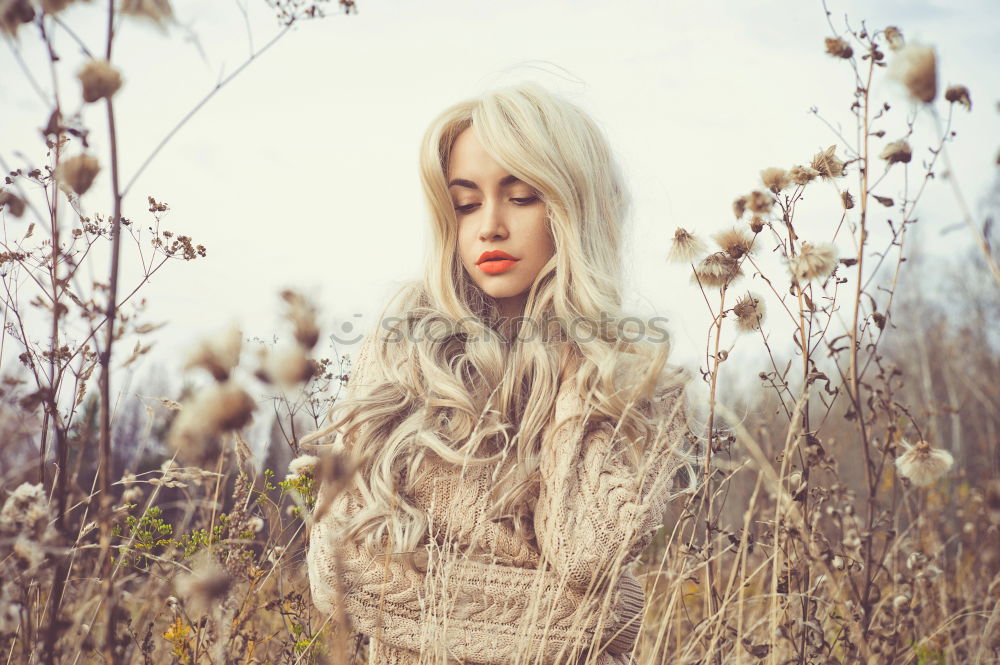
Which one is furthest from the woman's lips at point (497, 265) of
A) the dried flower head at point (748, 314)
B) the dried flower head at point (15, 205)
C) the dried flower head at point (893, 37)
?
the dried flower head at point (15, 205)

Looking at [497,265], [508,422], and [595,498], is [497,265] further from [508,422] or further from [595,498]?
[595,498]

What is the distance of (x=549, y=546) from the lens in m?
1.93

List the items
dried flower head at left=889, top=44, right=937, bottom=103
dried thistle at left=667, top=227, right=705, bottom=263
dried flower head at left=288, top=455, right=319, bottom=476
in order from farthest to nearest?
dried thistle at left=667, top=227, right=705, bottom=263 < dried flower head at left=288, top=455, right=319, bottom=476 < dried flower head at left=889, top=44, right=937, bottom=103

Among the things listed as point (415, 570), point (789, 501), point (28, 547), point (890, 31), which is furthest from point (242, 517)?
point (890, 31)

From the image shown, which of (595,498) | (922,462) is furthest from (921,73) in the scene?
(595,498)

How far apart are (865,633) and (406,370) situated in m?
1.49

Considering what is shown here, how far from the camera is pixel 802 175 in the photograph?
211 centimetres

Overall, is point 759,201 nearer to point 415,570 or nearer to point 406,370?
point 406,370

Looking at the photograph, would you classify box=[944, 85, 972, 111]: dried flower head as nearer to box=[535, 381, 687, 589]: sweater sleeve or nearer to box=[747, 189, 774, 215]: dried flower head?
box=[747, 189, 774, 215]: dried flower head

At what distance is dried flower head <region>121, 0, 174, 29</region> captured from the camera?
3.53ft

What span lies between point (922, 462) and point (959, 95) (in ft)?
3.07

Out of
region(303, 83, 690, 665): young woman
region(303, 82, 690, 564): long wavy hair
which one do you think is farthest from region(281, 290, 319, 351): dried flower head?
region(303, 82, 690, 564): long wavy hair

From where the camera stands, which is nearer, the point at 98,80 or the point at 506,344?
the point at 98,80

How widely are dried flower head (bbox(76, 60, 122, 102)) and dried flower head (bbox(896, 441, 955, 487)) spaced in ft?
6.47
